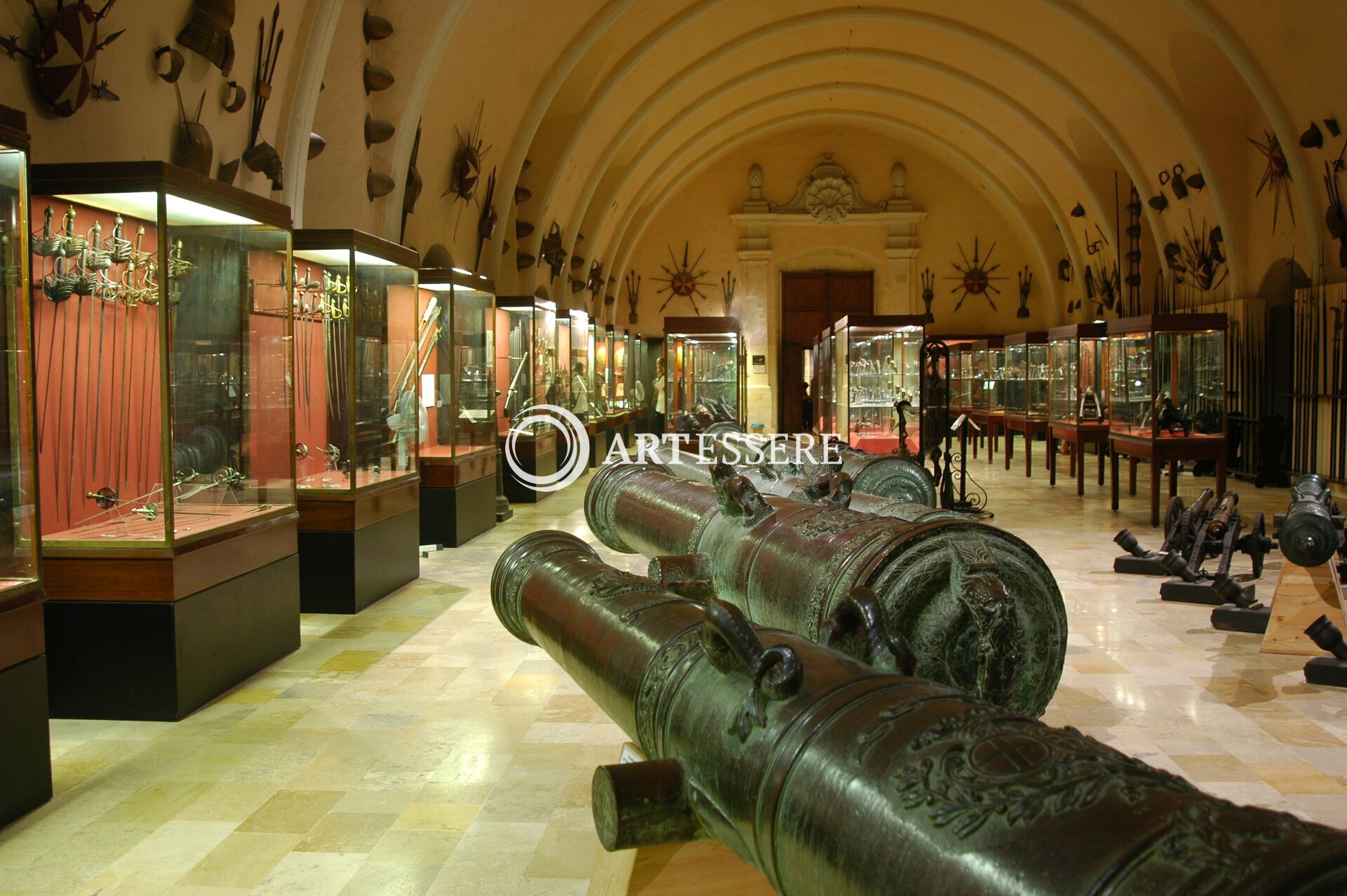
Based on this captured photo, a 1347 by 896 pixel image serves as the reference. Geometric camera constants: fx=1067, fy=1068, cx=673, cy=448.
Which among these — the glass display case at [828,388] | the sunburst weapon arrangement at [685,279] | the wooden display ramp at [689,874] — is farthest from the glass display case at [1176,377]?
the sunburst weapon arrangement at [685,279]

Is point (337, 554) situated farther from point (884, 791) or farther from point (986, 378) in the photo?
point (986, 378)

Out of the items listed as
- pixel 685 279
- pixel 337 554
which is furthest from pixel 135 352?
pixel 685 279

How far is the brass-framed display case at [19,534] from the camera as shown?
333cm

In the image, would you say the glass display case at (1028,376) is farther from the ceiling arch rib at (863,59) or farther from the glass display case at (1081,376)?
the ceiling arch rib at (863,59)

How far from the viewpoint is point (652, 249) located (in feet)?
84.8

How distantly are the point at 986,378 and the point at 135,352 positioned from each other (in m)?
19.1

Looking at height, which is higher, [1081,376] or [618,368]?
[618,368]

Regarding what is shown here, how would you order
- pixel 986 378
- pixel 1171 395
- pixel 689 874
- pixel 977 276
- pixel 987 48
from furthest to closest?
pixel 977 276
pixel 986 378
pixel 987 48
pixel 1171 395
pixel 689 874

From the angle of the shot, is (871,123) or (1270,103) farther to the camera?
(871,123)

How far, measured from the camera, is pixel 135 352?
4582 mm

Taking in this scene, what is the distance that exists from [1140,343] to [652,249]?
53.3 ft

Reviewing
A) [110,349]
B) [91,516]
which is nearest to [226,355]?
[110,349]

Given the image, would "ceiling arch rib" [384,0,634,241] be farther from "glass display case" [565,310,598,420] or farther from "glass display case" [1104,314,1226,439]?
"glass display case" [1104,314,1226,439]

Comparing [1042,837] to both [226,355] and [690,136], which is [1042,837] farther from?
[690,136]
